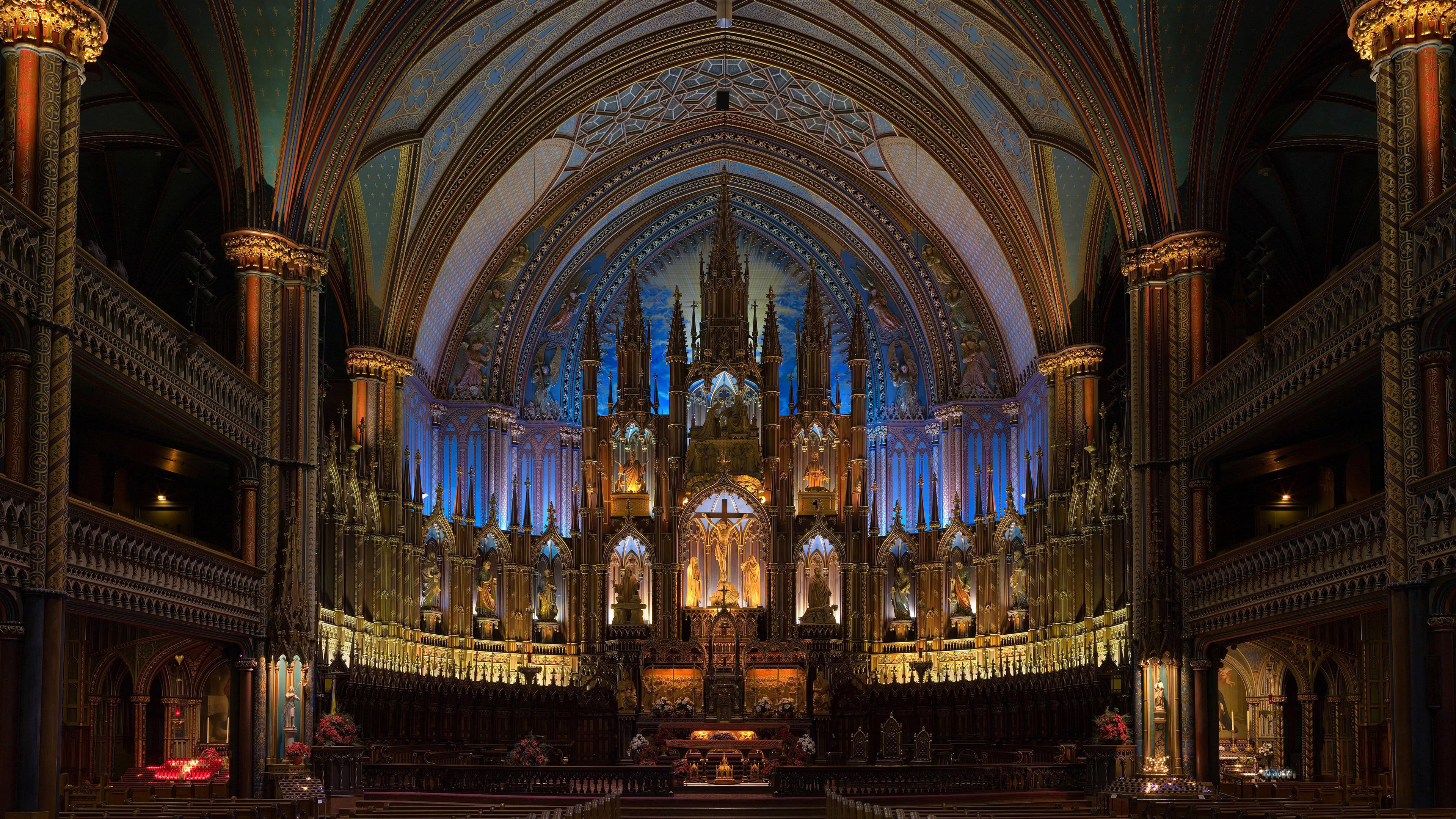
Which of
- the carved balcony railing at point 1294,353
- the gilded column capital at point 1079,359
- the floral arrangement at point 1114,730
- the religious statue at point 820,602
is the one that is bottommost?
the floral arrangement at point 1114,730

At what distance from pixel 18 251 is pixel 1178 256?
59.8 ft

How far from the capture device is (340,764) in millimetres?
25906

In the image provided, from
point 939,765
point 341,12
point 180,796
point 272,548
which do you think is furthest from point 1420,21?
point 180,796

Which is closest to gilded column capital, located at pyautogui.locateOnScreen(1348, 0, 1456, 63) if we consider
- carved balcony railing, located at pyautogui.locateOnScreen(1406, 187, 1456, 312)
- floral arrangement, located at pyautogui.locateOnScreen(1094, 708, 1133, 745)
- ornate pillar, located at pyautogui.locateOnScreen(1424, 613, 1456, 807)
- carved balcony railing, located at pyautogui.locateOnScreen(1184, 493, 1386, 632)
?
carved balcony railing, located at pyautogui.locateOnScreen(1406, 187, 1456, 312)

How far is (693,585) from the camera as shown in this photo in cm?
3769

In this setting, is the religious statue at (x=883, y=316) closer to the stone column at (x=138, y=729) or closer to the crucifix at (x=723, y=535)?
the crucifix at (x=723, y=535)

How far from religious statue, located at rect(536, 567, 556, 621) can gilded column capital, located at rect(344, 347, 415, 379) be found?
23.9ft

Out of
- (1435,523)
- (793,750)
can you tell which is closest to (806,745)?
(793,750)

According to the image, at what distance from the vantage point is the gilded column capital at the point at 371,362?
107ft

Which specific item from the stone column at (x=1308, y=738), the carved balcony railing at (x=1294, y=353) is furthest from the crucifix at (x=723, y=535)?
the carved balcony railing at (x=1294, y=353)

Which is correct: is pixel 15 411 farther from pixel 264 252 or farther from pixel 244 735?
pixel 264 252

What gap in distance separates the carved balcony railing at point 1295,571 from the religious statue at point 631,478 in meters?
16.0

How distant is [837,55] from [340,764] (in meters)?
19.2

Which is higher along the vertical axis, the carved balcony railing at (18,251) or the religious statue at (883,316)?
the religious statue at (883,316)
